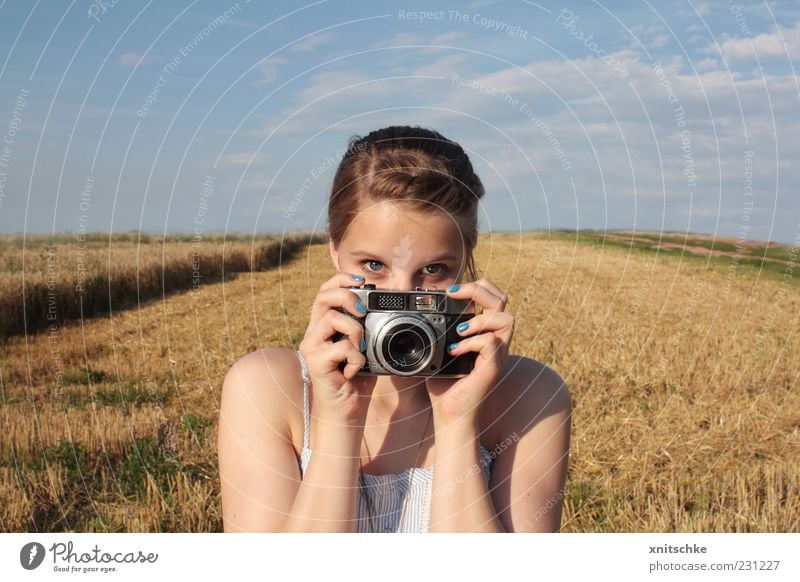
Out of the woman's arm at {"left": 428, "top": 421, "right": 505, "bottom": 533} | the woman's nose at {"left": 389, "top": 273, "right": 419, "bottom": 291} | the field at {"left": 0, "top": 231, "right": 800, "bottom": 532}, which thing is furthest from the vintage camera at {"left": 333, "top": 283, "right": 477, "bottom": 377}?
the field at {"left": 0, "top": 231, "right": 800, "bottom": 532}

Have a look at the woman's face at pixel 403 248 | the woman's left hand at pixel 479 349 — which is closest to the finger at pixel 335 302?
the woman's face at pixel 403 248

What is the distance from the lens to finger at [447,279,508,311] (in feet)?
9.37

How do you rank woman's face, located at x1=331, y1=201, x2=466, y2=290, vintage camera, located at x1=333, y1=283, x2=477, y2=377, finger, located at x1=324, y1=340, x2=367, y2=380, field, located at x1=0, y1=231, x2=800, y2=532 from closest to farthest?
finger, located at x1=324, y1=340, x2=367, y2=380, vintage camera, located at x1=333, y1=283, x2=477, y2=377, woman's face, located at x1=331, y1=201, x2=466, y2=290, field, located at x1=0, y1=231, x2=800, y2=532

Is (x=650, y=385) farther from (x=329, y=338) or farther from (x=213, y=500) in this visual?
(x=329, y=338)

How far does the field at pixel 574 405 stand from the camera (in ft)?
18.7

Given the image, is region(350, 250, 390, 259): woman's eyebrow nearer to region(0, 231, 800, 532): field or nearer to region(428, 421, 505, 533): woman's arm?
region(428, 421, 505, 533): woman's arm

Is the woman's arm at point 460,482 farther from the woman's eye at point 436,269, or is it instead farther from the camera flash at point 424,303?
the woman's eye at point 436,269

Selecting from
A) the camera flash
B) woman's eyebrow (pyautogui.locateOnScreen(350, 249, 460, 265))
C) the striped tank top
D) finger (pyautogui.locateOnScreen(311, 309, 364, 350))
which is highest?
woman's eyebrow (pyautogui.locateOnScreen(350, 249, 460, 265))

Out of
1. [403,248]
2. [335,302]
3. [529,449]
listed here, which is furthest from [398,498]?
[403,248]

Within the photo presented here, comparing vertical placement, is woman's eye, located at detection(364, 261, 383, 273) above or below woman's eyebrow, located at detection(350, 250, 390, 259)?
below

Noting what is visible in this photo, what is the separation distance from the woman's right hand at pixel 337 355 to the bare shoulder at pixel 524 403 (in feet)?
1.90

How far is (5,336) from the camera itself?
13.3m

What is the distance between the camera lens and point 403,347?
2.99 meters

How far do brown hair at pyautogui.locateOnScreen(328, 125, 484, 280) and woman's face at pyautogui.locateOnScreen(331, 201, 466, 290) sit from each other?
6 centimetres
